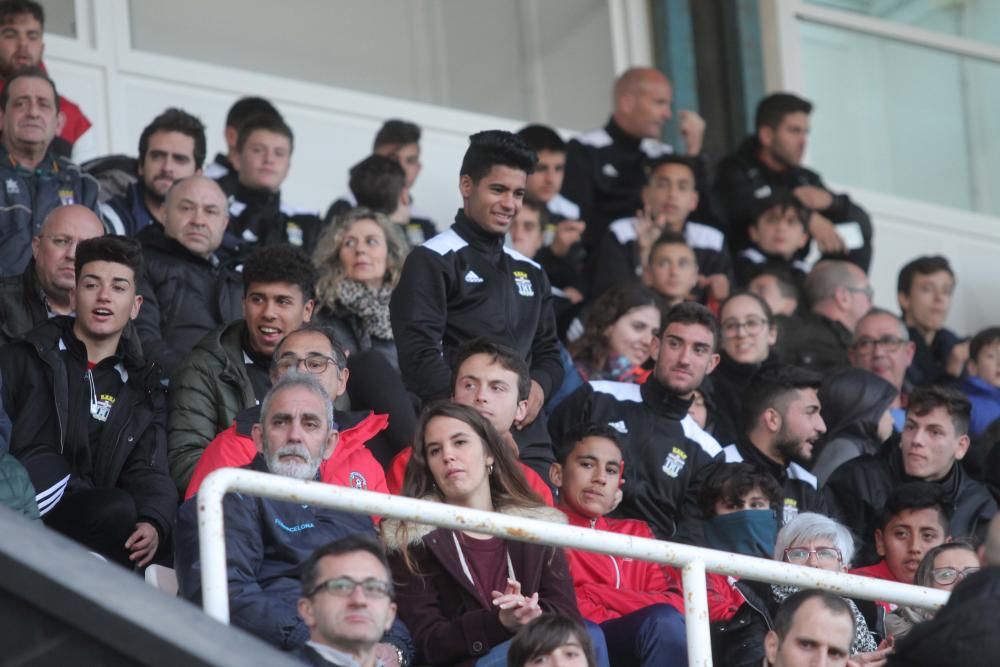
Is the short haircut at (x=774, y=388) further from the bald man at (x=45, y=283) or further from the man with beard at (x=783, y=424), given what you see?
the bald man at (x=45, y=283)

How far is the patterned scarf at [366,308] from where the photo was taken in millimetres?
7449

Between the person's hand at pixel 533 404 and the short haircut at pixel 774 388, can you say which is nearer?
the person's hand at pixel 533 404

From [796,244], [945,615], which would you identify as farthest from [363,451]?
[796,244]

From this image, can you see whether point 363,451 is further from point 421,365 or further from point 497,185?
point 497,185

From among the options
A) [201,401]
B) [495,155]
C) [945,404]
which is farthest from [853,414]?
[201,401]

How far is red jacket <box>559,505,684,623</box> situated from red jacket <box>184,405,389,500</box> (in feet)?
2.22

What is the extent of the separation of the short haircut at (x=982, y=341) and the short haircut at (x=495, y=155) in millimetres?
3584

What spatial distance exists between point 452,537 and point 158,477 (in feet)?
3.76

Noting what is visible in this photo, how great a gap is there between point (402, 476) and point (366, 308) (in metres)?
1.54

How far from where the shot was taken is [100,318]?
637 centimetres

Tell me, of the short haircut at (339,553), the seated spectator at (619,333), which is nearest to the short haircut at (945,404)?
the seated spectator at (619,333)

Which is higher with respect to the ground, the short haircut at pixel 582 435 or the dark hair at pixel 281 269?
the dark hair at pixel 281 269

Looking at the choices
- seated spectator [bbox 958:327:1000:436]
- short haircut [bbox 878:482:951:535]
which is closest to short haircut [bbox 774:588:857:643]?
short haircut [bbox 878:482:951:535]

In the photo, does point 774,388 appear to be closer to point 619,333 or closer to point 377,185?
point 619,333
